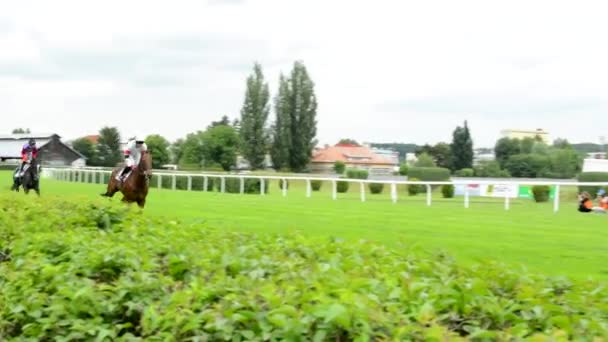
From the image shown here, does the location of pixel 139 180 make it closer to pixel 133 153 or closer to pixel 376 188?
pixel 133 153

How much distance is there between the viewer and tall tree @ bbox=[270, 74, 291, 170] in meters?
64.4

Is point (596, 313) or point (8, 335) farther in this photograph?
point (8, 335)

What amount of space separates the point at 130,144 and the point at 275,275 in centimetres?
1132

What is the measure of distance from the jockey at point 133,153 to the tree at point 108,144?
246 feet

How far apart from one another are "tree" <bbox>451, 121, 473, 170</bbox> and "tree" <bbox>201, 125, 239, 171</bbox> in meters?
22.8

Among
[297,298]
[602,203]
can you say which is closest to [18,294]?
[297,298]

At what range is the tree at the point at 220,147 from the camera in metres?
74.9

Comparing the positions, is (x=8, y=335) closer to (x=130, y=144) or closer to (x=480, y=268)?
(x=480, y=268)

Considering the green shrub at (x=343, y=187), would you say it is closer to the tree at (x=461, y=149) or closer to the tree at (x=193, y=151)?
the tree at (x=193, y=151)

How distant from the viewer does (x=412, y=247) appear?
15.0ft

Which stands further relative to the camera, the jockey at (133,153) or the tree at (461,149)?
the tree at (461,149)

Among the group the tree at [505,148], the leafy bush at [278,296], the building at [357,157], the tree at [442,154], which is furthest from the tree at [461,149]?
the leafy bush at [278,296]

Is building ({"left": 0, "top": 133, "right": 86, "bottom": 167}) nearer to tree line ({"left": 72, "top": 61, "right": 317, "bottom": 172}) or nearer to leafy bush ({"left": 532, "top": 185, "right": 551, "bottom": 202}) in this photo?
tree line ({"left": 72, "top": 61, "right": 317, "bottom": 172})

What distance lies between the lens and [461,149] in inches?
3169
